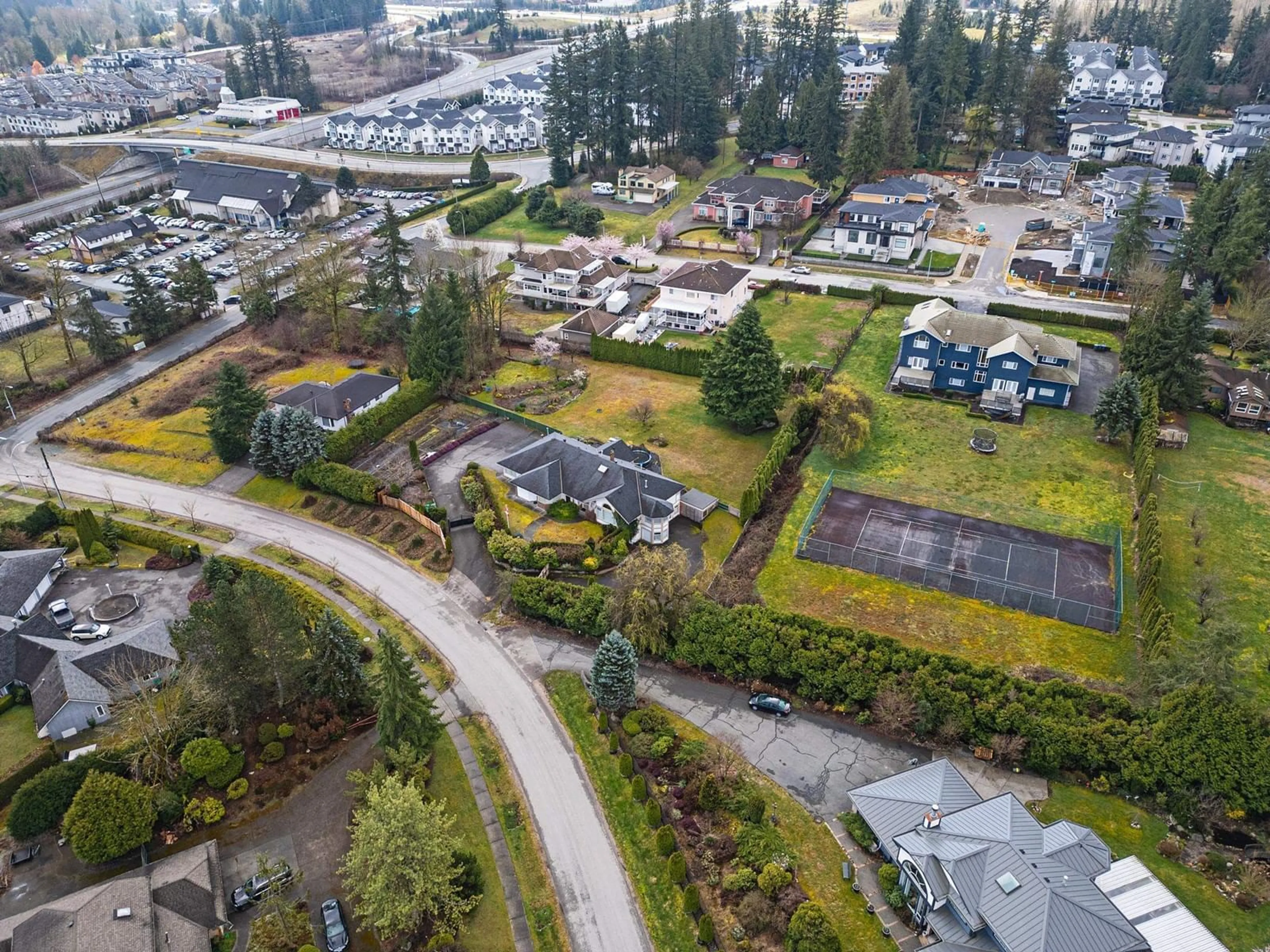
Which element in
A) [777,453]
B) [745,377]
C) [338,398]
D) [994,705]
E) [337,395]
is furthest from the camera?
[337,395]

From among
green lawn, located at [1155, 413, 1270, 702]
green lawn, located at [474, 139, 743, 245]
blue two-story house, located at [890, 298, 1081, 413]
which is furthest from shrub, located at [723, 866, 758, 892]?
green lawn, located at [474, 139, 743, 245]

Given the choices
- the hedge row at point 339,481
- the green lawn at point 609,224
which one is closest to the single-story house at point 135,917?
the hedge row at point 339,481

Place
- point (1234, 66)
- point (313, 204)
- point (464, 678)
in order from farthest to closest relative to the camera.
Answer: point (1234, 66) < point (313, 204) < point (464, 678)

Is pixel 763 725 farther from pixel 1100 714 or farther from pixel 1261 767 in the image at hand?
pixel 1261 767

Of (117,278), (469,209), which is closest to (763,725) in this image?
(469,209)

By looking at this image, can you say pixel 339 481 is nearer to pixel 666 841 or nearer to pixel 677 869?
pixel 666 841

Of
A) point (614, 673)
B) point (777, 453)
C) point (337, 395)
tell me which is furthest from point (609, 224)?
point (614, 673)
